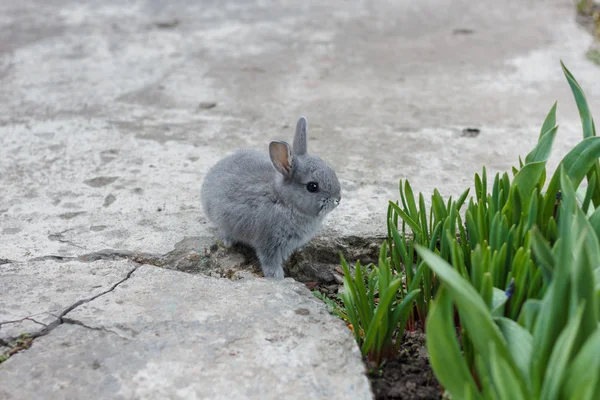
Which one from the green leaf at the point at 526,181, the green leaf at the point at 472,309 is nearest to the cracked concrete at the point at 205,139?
the green leaf at the point at 472,309

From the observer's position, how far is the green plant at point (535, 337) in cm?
154

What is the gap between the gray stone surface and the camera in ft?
6.64

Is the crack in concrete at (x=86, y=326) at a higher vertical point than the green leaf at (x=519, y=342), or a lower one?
lower

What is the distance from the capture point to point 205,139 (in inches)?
163

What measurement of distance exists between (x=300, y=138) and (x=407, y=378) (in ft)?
3.92

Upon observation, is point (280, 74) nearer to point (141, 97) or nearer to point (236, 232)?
point (141, 97)

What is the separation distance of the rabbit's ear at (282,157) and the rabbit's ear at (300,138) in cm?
13

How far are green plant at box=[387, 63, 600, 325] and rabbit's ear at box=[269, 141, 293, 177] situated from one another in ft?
1.79

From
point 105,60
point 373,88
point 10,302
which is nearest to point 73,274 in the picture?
point 10,302

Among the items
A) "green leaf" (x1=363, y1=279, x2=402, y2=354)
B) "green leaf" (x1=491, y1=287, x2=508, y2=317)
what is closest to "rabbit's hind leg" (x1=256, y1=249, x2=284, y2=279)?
"green leaf" (x1=363, y1=279, x2=402, y2=354)

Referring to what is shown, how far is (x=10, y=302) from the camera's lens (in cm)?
250

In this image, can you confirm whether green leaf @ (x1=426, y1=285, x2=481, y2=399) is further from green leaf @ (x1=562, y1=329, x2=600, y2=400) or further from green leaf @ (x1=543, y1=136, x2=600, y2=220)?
green leaf @ (x1=543, y1=136, x2=600, y2=220)

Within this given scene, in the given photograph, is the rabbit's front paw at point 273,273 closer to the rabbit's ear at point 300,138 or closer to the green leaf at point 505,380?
the rabbit's ear at point 300,138

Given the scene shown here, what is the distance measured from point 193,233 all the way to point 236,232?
0.92 ft
